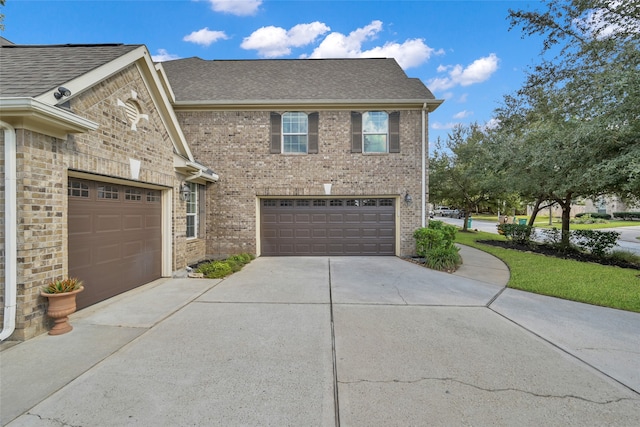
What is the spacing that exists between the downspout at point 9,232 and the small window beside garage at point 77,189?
98 cm

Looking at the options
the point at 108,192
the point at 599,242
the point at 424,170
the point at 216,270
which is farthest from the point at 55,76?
the point at 599,242

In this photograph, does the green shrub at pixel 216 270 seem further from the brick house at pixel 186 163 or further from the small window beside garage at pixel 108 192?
the small window beside garage at pixel 108 192

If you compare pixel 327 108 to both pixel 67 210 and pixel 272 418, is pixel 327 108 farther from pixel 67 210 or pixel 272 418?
pixel 272 418

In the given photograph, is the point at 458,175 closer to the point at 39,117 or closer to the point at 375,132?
the point at 375,132

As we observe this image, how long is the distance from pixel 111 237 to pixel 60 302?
181cm

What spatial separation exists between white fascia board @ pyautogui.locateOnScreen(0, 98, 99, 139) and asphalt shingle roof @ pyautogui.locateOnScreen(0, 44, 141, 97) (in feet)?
0.98

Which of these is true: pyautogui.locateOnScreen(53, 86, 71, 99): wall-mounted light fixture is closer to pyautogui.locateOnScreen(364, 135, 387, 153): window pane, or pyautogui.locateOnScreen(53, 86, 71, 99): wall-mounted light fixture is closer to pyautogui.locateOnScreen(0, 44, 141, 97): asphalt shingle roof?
pyautogui.locateOnScreen(0, 44, 141, 97): asphalt shingle roof

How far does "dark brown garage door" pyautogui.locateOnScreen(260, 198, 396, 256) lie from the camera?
10172 mm

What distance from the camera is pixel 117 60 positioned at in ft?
17.1

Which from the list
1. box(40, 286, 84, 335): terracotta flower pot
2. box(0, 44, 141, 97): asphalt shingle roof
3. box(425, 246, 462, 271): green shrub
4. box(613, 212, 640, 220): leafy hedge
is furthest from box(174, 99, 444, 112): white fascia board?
box(613, 212, 640, 220): leafy hedge

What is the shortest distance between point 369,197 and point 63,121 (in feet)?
27.4

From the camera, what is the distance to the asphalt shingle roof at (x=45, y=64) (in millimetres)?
3906

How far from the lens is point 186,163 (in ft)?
24.4

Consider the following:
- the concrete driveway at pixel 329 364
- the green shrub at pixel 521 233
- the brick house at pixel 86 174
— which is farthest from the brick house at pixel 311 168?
the green shrub at pixel 521 233
